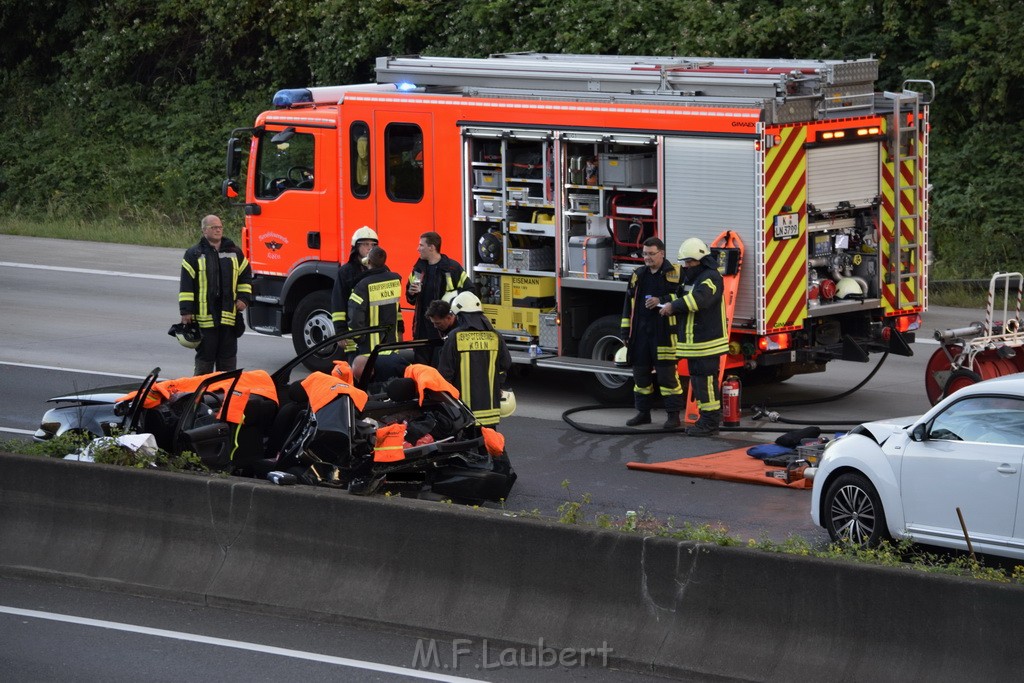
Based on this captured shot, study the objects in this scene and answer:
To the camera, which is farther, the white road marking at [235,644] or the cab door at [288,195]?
the cab door at [288,195]

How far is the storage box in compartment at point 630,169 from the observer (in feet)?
46.3

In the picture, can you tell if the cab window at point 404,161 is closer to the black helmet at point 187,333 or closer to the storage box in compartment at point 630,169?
the storage box in compartment at point 630,169

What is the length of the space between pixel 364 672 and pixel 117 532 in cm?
220

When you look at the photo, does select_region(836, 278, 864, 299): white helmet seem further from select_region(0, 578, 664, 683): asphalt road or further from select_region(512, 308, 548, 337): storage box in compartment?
select_region(0, 578, 664, 683): asphalt road

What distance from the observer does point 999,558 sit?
9141 mm

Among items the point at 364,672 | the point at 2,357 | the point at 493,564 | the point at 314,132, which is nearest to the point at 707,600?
the point at 493,564

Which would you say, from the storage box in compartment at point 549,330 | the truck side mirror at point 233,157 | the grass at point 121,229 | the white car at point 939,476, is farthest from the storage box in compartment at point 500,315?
the grass at point 121,229

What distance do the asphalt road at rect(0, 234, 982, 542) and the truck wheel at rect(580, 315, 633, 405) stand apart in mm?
199

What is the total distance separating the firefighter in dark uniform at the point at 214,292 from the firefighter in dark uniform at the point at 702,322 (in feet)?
12.3

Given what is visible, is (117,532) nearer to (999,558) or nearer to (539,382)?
(999,558)

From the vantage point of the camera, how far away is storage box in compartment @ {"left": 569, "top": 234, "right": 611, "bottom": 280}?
569 inches

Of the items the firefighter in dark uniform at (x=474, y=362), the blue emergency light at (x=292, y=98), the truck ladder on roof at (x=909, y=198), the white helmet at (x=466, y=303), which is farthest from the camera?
the blue emergency light at (x=292, y=98)
